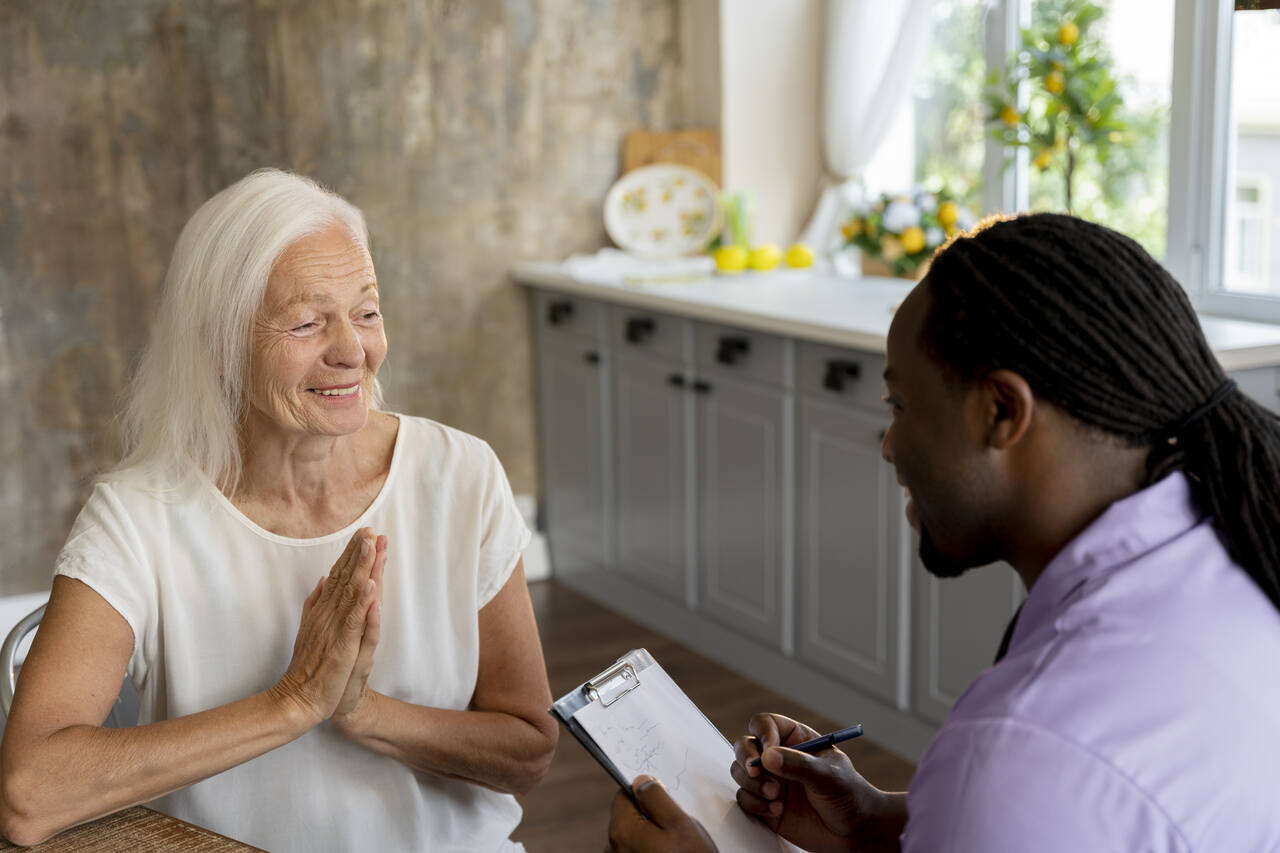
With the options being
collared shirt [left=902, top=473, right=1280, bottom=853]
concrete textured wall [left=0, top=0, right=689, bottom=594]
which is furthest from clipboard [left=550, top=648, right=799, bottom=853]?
concrete textured wall [left=0, top=0, right=689, bottom=594]

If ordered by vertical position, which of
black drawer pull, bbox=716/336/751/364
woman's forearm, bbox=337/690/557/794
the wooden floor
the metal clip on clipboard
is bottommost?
the wooden floor

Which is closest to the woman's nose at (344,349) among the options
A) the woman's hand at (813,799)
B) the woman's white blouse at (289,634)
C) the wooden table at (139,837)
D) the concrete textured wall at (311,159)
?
the woman's white blouse at (289,634)

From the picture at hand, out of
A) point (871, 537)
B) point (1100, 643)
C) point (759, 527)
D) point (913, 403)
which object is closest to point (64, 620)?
point (913, 403)

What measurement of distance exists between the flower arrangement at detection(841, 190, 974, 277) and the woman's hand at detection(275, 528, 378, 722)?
2.29 m

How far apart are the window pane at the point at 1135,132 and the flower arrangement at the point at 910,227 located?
250 mm

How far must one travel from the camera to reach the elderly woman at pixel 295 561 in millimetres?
1462

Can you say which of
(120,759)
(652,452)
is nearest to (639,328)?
(652,452)

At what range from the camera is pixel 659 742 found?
3.90 ft

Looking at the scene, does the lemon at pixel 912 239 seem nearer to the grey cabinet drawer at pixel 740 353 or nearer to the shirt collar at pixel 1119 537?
the grey cabinet drawer at pixel 740 353

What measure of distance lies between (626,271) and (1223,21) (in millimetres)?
1743

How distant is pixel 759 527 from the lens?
337 centimetres

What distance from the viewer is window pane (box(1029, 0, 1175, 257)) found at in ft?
10.5

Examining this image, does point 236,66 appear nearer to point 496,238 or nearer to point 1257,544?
point 496,238

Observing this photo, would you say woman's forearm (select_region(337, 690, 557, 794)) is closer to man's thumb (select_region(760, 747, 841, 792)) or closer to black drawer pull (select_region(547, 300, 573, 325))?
man's thumb (select_region(760, 747, 841, 792))
